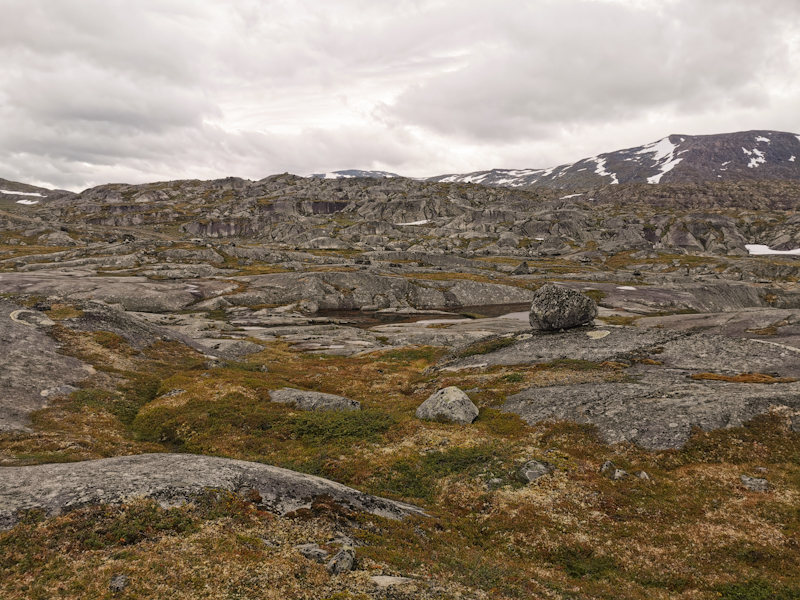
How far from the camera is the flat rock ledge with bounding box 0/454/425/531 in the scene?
14.9 m

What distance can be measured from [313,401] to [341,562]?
23770 mm

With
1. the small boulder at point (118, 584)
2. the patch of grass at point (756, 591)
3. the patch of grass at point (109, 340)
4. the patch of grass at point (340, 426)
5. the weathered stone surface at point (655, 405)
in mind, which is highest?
the patch of grass at point (109, 340)

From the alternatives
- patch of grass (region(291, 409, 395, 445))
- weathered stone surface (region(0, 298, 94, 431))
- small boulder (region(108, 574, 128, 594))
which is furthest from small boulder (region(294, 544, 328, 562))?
→ weathered stone surface (region(0, 298, 94, 431))

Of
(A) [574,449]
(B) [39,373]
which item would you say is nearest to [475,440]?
(A) [574,449]

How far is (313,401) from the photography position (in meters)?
36.5

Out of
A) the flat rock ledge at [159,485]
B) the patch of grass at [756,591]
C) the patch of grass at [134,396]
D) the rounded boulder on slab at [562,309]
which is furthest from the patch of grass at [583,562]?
the rounded boulder on slab at [562,309]

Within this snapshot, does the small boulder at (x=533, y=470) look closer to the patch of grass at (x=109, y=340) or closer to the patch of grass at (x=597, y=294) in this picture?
the patch of grass at (x=109, y=340)

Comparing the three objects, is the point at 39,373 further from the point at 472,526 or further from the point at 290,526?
the point at 472,526

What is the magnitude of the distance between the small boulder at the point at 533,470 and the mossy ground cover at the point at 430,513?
0.50m

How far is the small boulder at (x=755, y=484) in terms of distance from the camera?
20.0 meters

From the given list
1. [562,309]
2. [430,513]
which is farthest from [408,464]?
[562,309]

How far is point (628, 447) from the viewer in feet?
83.1

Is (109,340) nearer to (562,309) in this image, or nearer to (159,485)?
(159,485)

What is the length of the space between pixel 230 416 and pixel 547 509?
25484 millimetres
